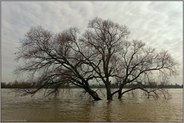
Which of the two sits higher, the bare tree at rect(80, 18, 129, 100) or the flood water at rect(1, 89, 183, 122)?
the bare tree at rect(80, 18, 129, 100)

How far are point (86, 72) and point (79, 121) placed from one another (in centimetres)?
1154

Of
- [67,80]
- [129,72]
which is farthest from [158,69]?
[67,80]

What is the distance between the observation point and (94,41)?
25234mm

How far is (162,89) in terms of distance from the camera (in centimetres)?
2584

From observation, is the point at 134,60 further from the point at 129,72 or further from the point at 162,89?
the point at 162,89

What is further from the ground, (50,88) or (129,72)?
(129,72)

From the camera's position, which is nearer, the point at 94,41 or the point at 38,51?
the point at 38,51

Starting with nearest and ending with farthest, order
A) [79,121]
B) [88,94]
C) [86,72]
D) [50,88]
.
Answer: [79,121]
[50,88]
[86,72]
[88,94]

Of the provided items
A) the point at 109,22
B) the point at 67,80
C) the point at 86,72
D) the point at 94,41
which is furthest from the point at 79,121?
the point at 109,22

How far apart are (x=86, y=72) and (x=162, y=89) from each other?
27.4 ft

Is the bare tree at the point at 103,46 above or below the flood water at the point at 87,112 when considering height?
above

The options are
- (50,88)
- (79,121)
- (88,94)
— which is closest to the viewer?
(79,121)

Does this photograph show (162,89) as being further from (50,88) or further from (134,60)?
(50,88)

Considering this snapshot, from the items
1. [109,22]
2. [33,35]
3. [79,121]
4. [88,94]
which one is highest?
[109,22]
